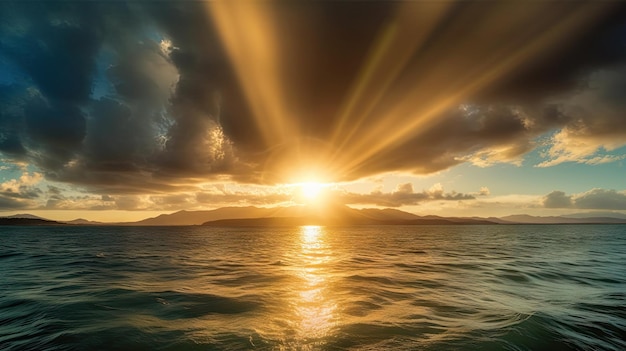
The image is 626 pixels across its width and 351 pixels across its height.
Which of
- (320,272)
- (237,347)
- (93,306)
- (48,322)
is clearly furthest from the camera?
(320,272)

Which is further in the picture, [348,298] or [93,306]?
[348,298]

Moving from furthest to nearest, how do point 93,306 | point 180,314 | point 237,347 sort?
point 93,306 → point 180,314 → point 237,347

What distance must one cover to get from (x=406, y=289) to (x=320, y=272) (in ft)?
24.0

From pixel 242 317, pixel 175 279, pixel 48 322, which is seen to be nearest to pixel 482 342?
pixel 242 317

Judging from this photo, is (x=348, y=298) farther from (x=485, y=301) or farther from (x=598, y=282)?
(x=598, y=282)

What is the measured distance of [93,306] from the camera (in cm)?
1198


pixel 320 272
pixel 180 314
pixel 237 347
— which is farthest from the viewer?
pixel 320 272

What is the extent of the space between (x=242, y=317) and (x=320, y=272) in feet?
36.2

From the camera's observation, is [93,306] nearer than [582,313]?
No

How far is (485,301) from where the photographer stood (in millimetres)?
12531

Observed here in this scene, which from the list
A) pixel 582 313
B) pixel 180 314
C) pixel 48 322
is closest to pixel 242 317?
pixel 180 314

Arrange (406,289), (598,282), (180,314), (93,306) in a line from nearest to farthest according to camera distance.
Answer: (180,314), (93,306), (406,289), (598,282)

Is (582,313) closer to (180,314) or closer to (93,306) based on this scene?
(180,314)

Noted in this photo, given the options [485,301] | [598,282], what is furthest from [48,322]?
[598,282]
